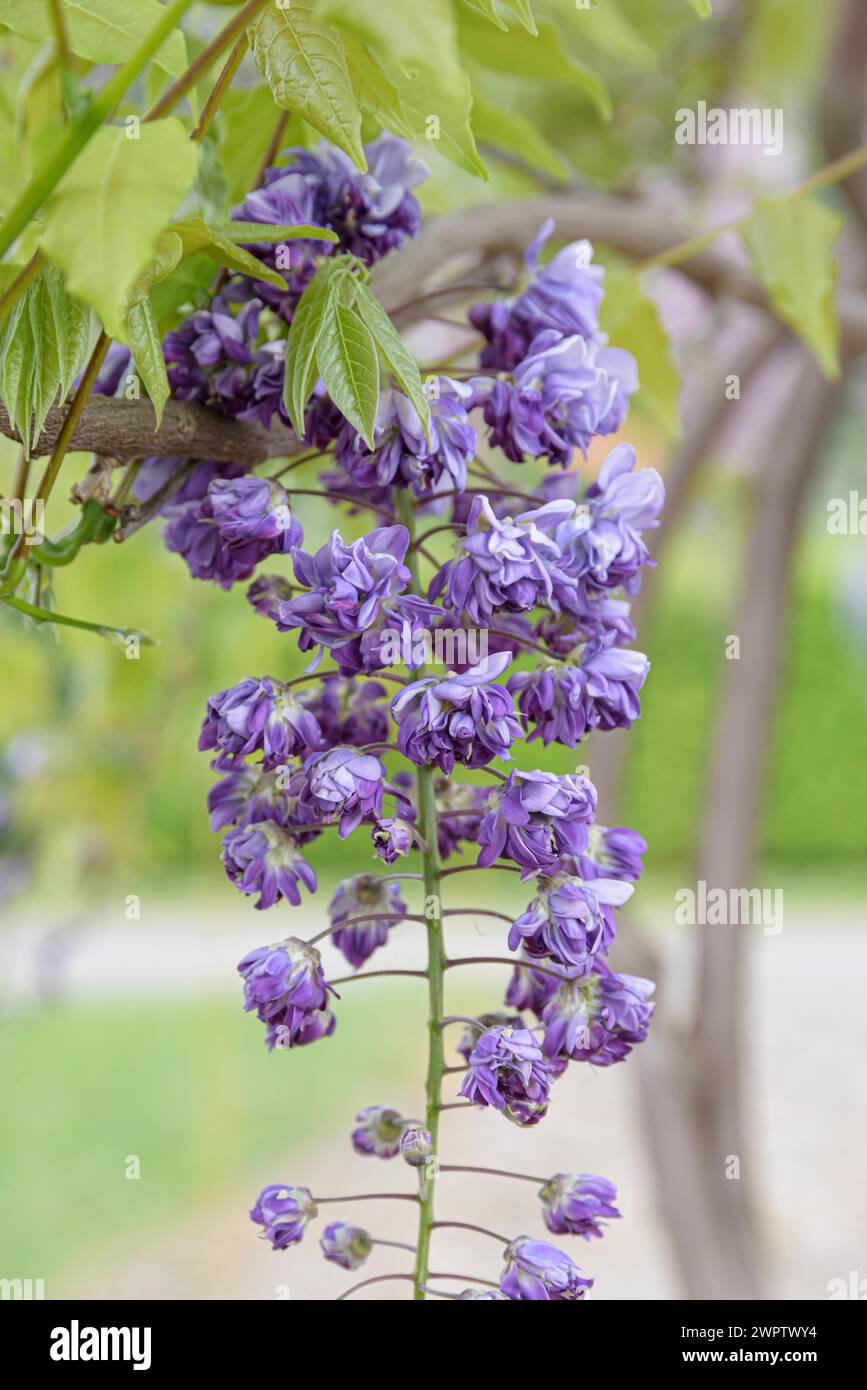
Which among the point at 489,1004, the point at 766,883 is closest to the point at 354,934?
the point at 489,1004

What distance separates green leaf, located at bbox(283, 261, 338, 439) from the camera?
10.9 inches

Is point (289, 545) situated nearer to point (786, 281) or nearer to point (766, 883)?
point (786, 281)

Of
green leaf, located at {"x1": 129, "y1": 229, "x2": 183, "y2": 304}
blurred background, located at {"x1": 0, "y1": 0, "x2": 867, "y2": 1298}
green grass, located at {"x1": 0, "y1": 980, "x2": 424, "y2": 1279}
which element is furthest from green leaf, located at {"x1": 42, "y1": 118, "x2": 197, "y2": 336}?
green grass, located at {"x1": 0, "y1": 980, "x2": 424, "y2": 1279}

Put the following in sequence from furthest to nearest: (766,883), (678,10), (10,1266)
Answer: (766,883) < (10,1266) < (678,10)

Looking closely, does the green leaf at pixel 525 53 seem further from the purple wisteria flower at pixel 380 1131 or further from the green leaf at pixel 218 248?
the purple wisteria flower at pixel 380 1131

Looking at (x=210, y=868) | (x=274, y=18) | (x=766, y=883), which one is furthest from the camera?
(x=766, y=883)

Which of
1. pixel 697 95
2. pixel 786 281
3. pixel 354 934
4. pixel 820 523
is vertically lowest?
pixel 354 934

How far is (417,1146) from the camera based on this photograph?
28 centimetres

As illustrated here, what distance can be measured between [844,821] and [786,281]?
14.9 feet

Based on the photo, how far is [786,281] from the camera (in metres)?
0.47

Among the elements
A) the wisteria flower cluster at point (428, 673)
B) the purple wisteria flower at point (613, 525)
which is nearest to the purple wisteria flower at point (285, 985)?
the wisteria flower cluster at point (428, 673)

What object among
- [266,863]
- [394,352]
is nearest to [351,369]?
[394,352]

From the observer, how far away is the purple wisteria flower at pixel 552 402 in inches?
12.3

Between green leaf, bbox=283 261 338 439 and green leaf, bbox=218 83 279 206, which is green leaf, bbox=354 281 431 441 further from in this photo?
green leaf, bbox=218 83 279 206
